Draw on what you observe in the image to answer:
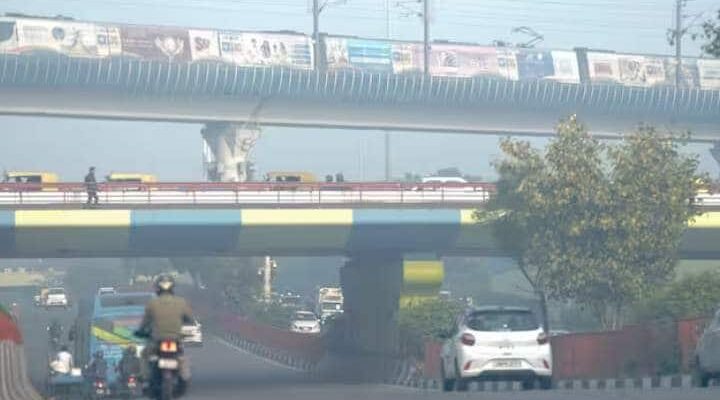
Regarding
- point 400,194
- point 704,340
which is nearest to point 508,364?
point 704,340

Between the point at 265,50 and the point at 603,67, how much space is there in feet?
65.1

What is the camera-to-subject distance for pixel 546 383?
1004 inches

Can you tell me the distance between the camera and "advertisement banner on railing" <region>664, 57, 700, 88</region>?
81.9m

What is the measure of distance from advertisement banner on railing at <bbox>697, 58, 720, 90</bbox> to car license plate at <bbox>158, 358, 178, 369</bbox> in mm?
70120

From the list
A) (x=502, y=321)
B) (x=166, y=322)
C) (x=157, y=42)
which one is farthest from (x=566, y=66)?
(x=166, y=322)

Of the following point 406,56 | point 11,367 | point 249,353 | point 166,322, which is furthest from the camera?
point 406,56

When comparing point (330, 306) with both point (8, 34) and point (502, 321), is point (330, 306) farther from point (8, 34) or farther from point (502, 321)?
point (502, 321)

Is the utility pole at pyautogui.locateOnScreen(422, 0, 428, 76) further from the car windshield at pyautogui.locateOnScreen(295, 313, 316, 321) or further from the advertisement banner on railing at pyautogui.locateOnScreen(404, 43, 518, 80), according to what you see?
the car windshield at pyautogui.locateOnScreen(295, 313, 316, 321)

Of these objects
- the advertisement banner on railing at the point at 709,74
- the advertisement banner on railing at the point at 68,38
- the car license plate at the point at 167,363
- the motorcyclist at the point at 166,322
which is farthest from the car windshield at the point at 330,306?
the car license plate at the point at 167,363

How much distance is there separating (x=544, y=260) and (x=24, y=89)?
3539 centimetres

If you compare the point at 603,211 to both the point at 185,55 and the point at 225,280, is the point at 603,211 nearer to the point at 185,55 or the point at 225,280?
the point at 185,55

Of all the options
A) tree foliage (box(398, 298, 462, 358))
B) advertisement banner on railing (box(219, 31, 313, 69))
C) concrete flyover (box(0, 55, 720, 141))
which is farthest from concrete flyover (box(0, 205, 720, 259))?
advertisement banner on railing (box(219, 31, 313, 69))

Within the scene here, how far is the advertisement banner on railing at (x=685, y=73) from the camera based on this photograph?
81.9 m

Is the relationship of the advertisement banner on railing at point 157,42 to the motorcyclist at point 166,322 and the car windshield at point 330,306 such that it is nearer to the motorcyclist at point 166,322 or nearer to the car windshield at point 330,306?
the car windshield at point 330,306
